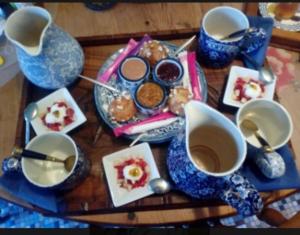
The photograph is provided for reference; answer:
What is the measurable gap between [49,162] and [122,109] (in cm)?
20

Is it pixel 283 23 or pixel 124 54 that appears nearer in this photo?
pixel 124 54

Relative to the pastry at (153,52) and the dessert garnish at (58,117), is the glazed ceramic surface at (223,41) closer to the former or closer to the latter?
the pastry at (153,52)

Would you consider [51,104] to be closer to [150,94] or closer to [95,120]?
[95,120]

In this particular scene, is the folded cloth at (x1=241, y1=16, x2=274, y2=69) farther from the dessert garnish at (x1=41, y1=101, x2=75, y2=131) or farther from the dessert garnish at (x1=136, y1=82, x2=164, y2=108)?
the dessert garnish at (x1=41, y1=101, x2=75, y2=131)

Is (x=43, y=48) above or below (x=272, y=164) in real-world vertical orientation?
above

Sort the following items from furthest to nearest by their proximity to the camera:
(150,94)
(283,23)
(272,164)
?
(283,23), (150,94), (272,164)

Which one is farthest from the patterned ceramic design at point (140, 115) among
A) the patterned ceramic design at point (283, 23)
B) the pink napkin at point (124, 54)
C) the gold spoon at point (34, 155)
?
the patterned ceramic design at point (283, 23)

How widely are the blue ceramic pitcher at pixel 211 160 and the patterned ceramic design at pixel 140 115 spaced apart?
3.0 inches

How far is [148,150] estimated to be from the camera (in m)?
0.83

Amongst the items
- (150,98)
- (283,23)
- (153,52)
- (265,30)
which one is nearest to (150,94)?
(150,98)

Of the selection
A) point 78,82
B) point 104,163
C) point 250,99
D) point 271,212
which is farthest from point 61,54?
point 271,212

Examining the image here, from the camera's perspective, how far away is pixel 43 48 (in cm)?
78

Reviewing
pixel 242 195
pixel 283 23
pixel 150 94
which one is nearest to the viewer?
pixel 242 195

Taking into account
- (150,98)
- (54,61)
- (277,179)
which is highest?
(54,61)
